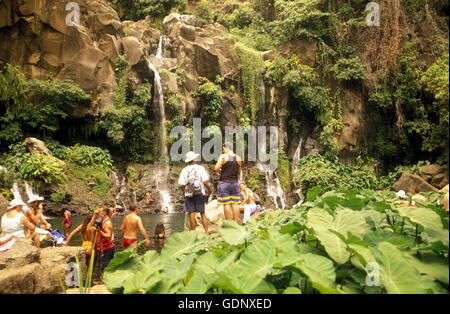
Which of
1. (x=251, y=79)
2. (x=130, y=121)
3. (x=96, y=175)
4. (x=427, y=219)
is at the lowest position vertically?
(x=96, y=175)

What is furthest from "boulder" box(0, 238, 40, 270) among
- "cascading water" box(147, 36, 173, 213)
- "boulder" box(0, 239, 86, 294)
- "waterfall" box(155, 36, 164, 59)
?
"waterfall" box(155, 36, 164, 59)

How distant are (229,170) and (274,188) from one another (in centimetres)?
1174

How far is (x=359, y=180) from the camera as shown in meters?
17.0

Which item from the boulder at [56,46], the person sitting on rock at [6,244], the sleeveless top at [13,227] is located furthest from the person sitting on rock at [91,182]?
the person sitting on rock at [6,244]

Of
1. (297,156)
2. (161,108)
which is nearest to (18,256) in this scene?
(161,108)

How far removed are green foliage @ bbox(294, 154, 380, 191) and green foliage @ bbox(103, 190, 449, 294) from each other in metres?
14.2

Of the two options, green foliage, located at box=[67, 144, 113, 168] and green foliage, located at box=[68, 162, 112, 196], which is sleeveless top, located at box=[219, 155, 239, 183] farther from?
green foliage, located at box=[67, 144, 113, 168]

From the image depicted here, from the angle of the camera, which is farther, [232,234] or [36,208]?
[36,208]

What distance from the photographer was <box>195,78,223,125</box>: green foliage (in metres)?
17.7

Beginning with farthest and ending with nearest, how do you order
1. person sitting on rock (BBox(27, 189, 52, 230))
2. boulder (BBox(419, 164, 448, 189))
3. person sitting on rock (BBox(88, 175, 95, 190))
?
person sitting on rock (BBox(88, 175, 95, 190)) → boulder (BBox(419, 164, 448, 189)) → person sitting on rock (BBox(27, 189, 52, 230))

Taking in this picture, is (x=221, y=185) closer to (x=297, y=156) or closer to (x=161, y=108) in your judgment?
(x=161, y=108)

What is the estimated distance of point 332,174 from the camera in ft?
53.1
